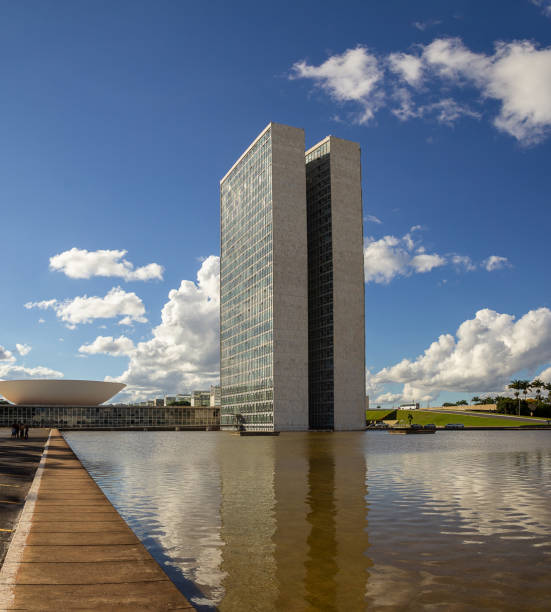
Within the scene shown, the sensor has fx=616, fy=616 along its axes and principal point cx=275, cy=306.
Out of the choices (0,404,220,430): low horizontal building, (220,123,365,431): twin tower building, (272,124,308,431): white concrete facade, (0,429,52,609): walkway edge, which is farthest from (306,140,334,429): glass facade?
(0,429,52,609): walkway edge

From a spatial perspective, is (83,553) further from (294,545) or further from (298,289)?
(298,289)

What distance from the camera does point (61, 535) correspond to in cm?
1049

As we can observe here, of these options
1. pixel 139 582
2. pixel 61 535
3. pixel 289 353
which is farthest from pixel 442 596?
pixel 289 353

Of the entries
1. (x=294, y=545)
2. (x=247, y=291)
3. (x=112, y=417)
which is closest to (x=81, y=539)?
(x=294, y=545)

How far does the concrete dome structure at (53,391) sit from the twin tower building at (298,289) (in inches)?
1310

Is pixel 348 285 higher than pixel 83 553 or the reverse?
higher

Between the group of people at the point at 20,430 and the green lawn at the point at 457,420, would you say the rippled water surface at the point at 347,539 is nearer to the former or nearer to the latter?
the group of people at the point at 20,430

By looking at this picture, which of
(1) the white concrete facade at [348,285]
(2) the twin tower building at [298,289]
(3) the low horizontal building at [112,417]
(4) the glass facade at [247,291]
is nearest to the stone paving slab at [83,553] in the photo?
(2) the twin tower building at [298,289]

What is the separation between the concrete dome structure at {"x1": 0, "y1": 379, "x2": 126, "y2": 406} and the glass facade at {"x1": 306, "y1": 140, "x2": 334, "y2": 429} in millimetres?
51780

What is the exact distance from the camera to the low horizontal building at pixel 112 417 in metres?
142

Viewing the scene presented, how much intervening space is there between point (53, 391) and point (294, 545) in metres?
140

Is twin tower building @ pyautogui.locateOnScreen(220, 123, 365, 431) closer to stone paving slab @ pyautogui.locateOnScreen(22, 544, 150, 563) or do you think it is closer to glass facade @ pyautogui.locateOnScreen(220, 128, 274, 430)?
glass facade @ pyautogui.locateOnScreen(220, 128, 274, 430)

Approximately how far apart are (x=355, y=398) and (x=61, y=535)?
11634cm

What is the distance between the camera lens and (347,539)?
A: 12781 mm
